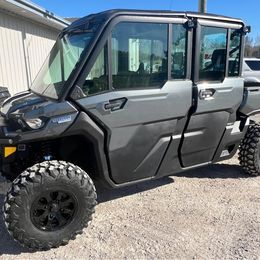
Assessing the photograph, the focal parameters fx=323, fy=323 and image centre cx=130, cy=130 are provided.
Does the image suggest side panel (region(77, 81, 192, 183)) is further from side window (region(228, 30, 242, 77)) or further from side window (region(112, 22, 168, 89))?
side window (region(228, 30, 242, 77))

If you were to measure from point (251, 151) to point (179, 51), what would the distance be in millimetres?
1974

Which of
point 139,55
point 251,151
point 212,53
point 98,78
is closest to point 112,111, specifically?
point 98,78

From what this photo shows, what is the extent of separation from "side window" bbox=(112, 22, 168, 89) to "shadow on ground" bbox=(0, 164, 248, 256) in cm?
146

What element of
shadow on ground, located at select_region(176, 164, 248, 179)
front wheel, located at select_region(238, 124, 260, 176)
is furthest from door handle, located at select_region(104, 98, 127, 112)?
front wheel, located at select_region(238, 124, 260, 176)

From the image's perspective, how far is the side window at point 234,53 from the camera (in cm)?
387

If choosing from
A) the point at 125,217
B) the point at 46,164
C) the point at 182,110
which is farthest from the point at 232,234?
the point at 46,164

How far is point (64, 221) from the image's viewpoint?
304cm

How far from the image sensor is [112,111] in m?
3.09

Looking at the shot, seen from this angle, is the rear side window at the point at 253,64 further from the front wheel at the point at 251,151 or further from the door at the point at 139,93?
the door at the point at 139,93

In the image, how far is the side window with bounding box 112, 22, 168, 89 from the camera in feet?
10.2

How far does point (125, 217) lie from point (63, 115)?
4.42 ft

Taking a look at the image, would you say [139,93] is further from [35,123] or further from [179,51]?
[35,123]

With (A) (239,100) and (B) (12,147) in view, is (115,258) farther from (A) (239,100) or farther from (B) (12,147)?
(A) (239,100)

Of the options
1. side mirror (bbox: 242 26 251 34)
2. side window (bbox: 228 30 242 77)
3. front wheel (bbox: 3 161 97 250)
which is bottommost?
front wheel (bbox: 3 161 97 250)
